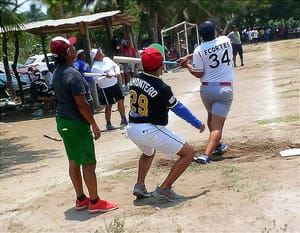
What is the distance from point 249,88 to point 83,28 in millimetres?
4873

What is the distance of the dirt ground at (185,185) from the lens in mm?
4961

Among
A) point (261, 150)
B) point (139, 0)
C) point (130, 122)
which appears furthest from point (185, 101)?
point (139, 0)

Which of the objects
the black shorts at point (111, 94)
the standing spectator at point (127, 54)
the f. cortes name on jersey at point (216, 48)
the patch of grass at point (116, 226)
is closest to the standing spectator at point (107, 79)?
the black shorts at point (111, 94)

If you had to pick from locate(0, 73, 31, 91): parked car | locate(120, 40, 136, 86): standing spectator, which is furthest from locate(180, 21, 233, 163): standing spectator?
locate(0, 73, 31, 91): parked car

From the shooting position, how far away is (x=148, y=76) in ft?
17.8

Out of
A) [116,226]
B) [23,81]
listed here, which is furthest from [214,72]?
[23,81]

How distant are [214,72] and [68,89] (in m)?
2.33

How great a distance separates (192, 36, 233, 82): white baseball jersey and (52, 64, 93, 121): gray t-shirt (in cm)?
200

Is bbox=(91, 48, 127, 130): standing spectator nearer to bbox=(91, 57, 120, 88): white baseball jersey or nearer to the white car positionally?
bbox=(91, 57, 120, 88): white baseball jersey

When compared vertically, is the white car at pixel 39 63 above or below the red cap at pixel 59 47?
below

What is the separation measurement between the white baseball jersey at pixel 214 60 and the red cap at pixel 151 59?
64.4 inches

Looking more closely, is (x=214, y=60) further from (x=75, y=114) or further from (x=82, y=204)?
(x=82, y=204)

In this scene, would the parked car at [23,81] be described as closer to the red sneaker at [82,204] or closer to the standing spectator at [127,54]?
the standing spectator at [127,54]

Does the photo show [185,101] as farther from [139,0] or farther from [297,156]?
[139,0]
